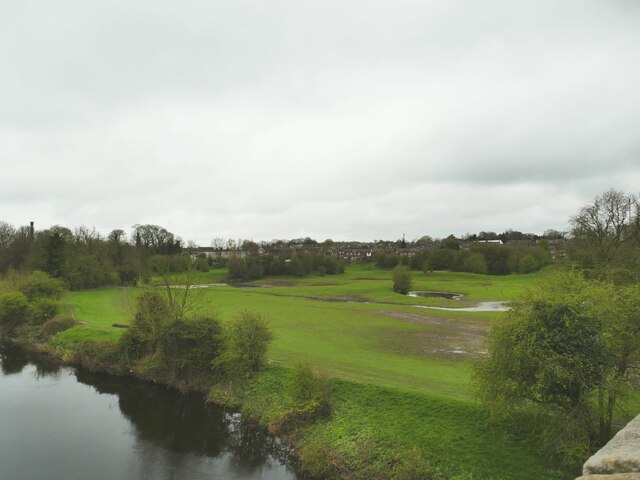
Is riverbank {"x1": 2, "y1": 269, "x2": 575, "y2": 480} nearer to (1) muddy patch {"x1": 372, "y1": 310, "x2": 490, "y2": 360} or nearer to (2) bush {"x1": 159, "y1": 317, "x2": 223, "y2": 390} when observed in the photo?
(1) muddy patch {"x1": 372, "y1": 310, "x2": 490, "y2": 360}

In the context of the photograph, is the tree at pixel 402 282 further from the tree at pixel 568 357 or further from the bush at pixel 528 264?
the tree at pixel 568 357

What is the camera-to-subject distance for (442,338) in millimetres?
37938

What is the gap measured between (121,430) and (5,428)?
641 cm

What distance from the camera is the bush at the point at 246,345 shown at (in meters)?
26.3

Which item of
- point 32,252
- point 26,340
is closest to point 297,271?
point 32,252

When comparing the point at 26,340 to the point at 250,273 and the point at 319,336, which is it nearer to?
the point at 319,336

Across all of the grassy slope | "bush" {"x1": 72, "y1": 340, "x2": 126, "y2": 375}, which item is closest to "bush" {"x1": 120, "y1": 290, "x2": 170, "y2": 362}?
"bush" {"x1": 72, "y1": 340, "x2": 126, "y2": 375}

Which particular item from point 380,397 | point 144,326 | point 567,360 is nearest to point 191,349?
point 144,326

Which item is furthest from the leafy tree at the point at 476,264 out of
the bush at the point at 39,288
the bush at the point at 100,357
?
the bush at the point at 100,357

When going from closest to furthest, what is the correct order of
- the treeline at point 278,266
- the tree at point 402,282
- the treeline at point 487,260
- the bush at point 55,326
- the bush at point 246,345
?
the bush at point 246,345 → the bush at point 55,326 → the tree at point 402,282 → the treeline at point 487,260 → the treeline at point 278,266

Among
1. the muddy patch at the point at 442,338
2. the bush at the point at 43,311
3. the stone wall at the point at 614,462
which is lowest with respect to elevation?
the muddy patch at the point at 442,338

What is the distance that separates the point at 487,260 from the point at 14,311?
113197 mm

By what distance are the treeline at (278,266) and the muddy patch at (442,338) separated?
76.5 m

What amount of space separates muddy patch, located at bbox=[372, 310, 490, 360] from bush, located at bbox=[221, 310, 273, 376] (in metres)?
11.9
